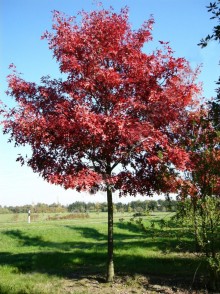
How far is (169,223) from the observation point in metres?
9.29

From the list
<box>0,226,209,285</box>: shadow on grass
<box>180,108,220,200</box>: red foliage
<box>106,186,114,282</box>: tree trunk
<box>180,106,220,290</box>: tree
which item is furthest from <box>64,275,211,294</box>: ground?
<box>180,108,220,200</box>: red foliage

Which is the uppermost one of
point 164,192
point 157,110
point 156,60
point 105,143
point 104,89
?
point 156,60

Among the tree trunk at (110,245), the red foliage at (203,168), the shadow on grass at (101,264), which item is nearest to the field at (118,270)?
the shadow on grass at (101,264)

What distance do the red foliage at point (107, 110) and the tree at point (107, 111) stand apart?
28mm

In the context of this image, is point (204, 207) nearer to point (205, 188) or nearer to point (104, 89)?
point (205, 188)

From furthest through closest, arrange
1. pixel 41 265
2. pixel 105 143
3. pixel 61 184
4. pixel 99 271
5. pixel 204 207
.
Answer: pixel 41 265
pixel 99 271
pixel 105 143
pixel 61 184
pixel 204 207

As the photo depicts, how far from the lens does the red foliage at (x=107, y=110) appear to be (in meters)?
9.54

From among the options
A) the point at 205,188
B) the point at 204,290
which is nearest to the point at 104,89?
the point at 205,188

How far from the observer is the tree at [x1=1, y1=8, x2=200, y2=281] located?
31.3 ft

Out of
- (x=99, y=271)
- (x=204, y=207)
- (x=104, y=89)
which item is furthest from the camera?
(x=99, y=271)

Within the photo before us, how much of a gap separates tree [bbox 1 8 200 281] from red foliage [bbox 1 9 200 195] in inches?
1.1

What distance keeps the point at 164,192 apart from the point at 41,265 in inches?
265

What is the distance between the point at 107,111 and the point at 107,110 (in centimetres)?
4

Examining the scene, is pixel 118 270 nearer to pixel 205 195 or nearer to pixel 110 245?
pixel 110 245
